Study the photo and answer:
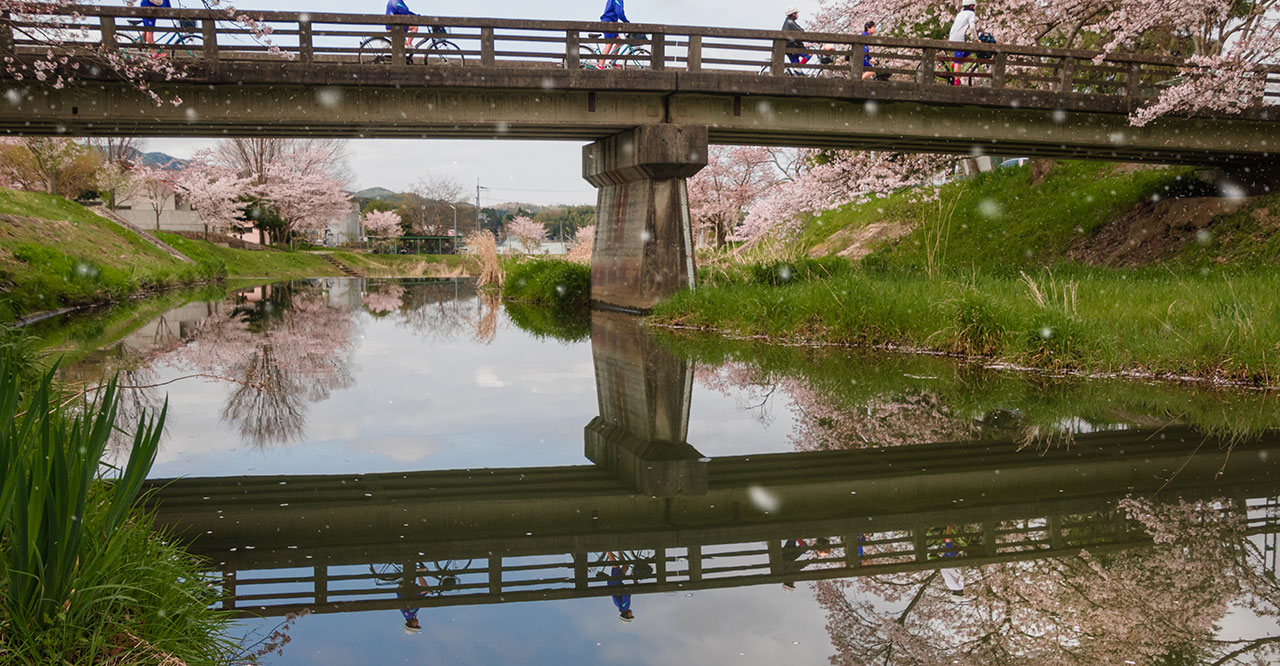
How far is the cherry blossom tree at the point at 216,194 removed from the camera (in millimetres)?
47875

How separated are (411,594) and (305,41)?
571 inches

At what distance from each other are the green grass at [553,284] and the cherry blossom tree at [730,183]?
14.3m

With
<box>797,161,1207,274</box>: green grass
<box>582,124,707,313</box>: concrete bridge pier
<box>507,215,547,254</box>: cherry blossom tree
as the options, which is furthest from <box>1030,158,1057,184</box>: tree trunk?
<box>507,215,547,254</box>: cherry blossom tree

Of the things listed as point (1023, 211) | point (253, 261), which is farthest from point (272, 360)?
point (253, 261)

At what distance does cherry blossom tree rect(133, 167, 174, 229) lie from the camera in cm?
5262

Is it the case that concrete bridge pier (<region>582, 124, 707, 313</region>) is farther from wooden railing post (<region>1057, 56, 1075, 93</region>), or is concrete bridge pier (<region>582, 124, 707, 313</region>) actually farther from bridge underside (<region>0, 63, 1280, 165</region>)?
wooden railing post (<region>1057, 56, 1075, 93</region>)

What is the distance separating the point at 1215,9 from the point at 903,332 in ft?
44.4

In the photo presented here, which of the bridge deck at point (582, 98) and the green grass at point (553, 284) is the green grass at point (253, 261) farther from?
the bridge deck at point (582, 98)

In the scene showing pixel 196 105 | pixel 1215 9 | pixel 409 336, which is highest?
pixel 1215 9

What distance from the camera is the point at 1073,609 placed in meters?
3.41

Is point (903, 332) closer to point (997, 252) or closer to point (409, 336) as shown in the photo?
point (409, 336)

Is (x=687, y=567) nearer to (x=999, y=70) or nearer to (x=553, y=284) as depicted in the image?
(x=999, y=70)

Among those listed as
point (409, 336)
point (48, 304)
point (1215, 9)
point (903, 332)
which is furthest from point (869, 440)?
point (1215, 9)

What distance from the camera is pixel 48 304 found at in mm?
16484
